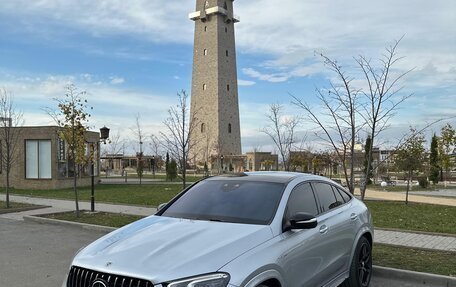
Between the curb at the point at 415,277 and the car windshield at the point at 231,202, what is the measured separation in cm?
300

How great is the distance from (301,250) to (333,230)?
3.22 ft

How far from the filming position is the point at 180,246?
3936mm

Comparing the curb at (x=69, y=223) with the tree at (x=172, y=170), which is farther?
the tree at (x=172, y=170)

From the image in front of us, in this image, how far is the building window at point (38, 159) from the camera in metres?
29.1

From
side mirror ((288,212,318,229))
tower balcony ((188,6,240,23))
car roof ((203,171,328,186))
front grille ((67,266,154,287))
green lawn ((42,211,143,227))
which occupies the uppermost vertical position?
tower balcony ((188,6,240,23))

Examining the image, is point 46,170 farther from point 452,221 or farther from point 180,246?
point 180,246

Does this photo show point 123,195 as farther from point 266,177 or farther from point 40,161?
point 266,177

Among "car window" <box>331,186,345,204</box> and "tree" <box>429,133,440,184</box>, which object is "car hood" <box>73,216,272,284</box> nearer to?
"car window" <box>331,186,345,204</box>

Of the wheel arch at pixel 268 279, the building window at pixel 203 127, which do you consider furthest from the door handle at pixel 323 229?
the building window at pixel 203 127

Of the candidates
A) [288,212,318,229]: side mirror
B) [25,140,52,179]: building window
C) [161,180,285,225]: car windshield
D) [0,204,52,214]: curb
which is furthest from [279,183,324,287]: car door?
[25,140,52,179]: building window

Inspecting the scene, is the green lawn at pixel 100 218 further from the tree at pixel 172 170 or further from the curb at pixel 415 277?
the tree at pixel 172 170

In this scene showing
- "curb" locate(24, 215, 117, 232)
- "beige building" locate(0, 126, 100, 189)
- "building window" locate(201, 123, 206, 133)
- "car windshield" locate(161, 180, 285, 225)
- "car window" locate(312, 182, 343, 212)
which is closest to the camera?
"car windshield" locate(161, 180, 285, 225)

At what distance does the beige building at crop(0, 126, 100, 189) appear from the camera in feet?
94.7

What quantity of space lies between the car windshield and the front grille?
1.33 meters
